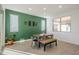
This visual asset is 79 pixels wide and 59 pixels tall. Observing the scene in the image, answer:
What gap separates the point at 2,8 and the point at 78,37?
1749 millimetres

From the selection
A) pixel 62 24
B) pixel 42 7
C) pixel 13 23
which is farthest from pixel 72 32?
pixel 13 23

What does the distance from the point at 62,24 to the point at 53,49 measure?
0.62m

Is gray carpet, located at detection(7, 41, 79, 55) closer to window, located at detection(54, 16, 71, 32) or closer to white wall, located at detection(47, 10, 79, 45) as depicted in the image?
white wall, located at detection(47, 10, 79, 45)

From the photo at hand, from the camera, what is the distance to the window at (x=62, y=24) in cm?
213

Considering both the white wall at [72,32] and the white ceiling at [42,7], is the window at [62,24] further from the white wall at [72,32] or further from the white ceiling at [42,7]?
the white ceiling at [42,7]

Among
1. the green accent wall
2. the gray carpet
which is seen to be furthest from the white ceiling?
the gray carpet

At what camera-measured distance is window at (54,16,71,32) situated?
213cm

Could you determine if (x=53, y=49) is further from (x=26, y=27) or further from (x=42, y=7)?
(x=42, y=7)

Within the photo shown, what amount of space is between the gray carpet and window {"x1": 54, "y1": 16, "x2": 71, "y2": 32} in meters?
0.31

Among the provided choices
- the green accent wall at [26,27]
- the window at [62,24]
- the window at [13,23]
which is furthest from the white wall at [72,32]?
the window at [13,23]

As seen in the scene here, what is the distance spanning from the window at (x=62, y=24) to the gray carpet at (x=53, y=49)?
0.31 m

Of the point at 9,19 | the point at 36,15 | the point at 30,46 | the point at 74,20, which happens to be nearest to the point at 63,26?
the point at 74,20

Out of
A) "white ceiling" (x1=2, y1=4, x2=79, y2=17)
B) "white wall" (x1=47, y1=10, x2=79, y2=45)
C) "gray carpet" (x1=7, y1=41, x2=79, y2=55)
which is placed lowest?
"gray carpet" (x1=7, y1=41, x2=79, y2=55)
